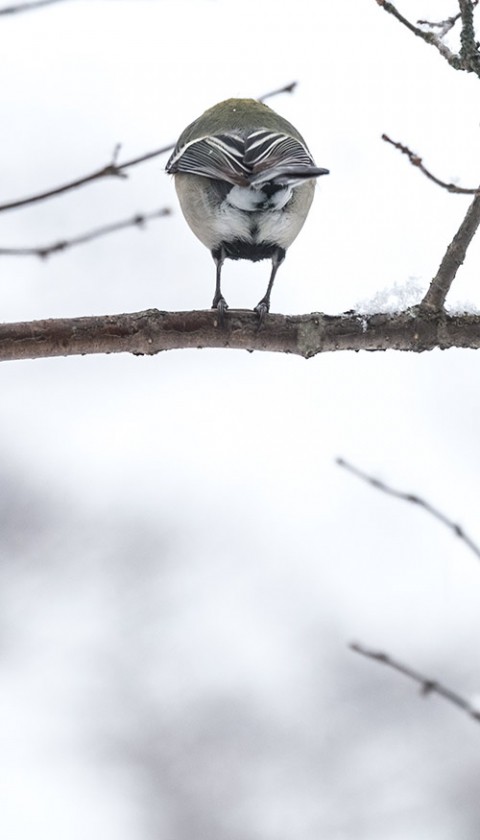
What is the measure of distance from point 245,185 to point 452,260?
0.78 meters

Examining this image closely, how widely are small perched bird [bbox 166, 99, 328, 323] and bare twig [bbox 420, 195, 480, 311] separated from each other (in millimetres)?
506

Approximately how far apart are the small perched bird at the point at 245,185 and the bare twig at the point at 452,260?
51 centimetres

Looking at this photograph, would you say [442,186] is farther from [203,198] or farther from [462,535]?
[203,198]

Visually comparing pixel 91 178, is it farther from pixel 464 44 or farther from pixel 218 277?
pixel 218 277

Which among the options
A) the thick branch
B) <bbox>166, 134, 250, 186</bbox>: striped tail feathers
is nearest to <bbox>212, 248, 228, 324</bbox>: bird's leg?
the thick branch

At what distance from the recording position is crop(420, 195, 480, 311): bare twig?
2740mm

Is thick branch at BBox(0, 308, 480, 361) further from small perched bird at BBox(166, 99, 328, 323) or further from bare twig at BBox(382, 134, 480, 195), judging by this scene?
bare twig at BBox(382, 134, 480, 195)

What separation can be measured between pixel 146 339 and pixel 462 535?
1451mm

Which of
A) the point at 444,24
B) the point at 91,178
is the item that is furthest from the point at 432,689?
the point at 444,24

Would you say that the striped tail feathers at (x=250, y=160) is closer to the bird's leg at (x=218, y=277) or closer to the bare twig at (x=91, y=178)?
the bird's leg at (x=218, y=277)

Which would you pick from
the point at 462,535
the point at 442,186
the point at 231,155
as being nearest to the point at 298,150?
the point at 231,155

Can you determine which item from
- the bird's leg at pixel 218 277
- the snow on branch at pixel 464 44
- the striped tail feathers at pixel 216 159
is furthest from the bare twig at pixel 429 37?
the bird's leg at pixel 218 277

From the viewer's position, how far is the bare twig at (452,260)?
2.74 m

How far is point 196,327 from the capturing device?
114 inches
